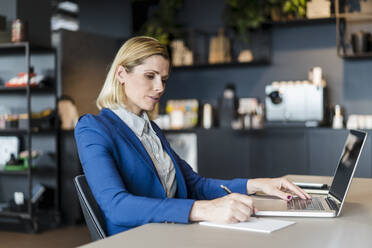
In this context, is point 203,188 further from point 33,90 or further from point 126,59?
point 33,90

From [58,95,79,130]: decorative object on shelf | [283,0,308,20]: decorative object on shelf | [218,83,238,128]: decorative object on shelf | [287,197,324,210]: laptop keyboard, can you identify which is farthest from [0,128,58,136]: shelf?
[287,197,324,210]: laptop keyboard

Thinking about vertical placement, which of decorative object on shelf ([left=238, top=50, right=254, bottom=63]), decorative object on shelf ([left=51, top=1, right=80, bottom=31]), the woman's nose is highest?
Result: decorative object on shelf ([left=51, top=1, right=80, bottom=31])

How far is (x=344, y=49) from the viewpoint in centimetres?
516

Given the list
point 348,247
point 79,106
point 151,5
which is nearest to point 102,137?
point 348,247

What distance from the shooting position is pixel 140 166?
1.78 metres

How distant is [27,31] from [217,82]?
86.9 inches

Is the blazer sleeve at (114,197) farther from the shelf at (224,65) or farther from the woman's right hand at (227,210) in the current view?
the shelf at (224,65)

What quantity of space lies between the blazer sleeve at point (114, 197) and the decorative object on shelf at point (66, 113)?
3.72 meters

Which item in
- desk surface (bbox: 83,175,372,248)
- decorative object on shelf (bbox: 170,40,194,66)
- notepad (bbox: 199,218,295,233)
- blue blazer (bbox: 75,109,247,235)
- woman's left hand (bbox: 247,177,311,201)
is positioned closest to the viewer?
desk surface (bbox: 83,175,372,248)

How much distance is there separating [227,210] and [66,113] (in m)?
4.14

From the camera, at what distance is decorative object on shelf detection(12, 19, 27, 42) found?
5000mm

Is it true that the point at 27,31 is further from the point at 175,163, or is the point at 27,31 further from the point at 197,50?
the point at 175,163

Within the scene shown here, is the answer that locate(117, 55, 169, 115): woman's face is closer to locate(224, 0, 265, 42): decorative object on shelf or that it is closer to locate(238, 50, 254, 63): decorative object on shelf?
locate(224, 0, 265, 42): decorative object on shelf

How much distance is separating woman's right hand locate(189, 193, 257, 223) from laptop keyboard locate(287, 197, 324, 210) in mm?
304
